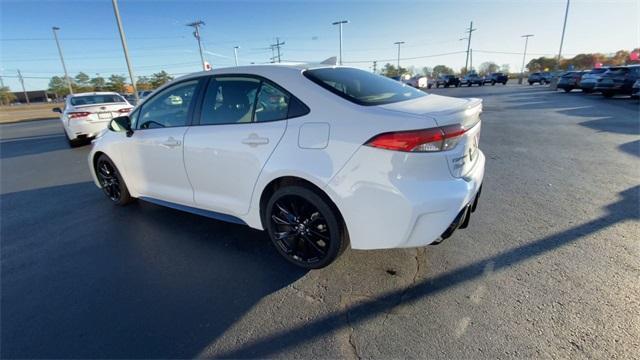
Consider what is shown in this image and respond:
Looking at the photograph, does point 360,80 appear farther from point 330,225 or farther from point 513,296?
point 513,296

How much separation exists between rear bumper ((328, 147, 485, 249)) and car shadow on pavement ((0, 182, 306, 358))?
0.86 metres

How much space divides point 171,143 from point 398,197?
2407mm

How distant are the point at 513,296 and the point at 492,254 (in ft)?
1.90

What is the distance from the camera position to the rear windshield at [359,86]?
2471 millimetres

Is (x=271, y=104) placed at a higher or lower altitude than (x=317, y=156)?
higher

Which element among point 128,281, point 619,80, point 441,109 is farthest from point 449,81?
point 128,281

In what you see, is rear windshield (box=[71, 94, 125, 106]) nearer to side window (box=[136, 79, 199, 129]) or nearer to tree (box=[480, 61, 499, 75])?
side window (box=[136, 79, 199, 129])

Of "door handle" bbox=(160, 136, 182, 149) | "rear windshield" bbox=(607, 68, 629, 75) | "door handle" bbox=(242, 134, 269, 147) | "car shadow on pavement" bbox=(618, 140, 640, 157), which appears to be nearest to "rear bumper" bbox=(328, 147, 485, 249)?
"door handle" bbox=(242, 134, 269, 147)

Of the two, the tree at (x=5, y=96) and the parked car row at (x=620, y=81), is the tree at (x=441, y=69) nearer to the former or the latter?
the parked car row at (x=620, y=81)

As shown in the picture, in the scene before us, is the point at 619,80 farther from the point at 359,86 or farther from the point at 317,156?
the point at 317,156

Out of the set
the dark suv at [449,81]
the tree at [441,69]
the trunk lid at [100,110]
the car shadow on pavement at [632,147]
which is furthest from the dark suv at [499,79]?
the tree at [441,69]

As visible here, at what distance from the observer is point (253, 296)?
2469mm

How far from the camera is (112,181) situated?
441cm

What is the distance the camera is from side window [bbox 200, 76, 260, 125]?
279 cm
